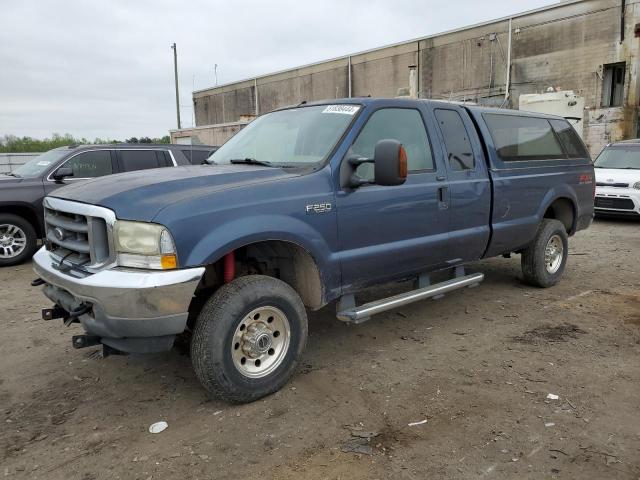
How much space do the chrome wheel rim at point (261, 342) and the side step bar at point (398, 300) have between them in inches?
21.1

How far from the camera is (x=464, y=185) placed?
459 centimetres

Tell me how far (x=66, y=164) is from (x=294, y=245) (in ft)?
19.7

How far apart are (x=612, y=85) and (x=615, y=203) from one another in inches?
576

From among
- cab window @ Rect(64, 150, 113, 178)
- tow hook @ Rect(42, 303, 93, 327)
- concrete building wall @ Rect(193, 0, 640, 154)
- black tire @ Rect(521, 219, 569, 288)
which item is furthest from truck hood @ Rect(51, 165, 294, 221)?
concrete building wall @ Rect(193, 0, 640, 154)

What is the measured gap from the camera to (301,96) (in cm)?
3819

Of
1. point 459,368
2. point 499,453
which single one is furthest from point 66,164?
point 499,453

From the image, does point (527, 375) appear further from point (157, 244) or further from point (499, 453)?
point (157, 244)

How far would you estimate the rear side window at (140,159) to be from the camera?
8.39m

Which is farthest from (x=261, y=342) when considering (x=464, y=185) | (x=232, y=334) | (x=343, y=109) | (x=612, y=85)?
(x=612, y=85)

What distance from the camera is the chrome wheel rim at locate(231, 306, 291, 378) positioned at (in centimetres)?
328

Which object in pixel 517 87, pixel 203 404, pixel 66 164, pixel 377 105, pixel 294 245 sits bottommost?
pixel 203 404

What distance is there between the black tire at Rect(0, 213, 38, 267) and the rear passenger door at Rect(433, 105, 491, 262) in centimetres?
634

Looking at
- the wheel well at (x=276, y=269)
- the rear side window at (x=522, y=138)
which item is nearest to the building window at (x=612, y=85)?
the rear side window at (x=522, y=138)

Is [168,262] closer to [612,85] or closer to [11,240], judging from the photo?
[11,240]
